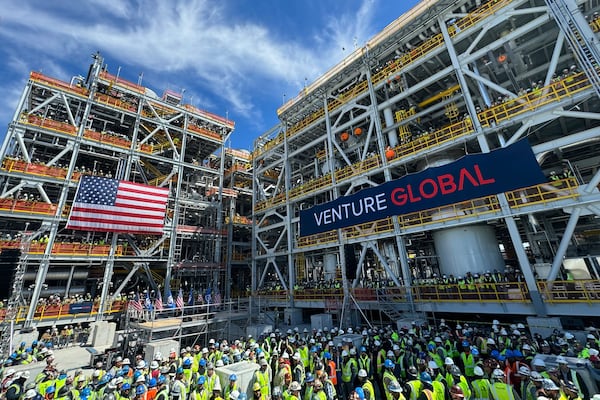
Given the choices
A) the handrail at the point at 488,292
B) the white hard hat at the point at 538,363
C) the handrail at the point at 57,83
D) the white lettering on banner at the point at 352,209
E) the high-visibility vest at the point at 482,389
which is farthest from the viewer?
the handrail at the point at 57,83

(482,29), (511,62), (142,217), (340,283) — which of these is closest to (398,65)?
(482,29)

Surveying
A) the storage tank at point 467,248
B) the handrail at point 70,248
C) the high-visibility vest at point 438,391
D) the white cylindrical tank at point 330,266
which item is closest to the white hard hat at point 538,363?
the high-visibility vest at point 438,391

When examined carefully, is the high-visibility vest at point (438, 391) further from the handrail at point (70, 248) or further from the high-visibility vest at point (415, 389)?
the handrail at point (70, 248)

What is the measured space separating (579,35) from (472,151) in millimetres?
7018

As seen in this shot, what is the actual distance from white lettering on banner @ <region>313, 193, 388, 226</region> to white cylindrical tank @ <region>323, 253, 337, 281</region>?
13.7 ft

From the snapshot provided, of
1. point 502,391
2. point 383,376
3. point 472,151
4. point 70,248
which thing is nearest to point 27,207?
point 70,248

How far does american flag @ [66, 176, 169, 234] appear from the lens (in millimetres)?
21859

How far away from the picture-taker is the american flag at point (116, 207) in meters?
21.9

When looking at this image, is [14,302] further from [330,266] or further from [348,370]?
[330,266]

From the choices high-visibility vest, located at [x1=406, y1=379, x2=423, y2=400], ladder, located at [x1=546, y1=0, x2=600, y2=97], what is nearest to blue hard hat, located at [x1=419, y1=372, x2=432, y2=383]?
high-visibility vest, located at [x1=406, y1=379, x2=423, y2=400]

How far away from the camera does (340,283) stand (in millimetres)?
20297

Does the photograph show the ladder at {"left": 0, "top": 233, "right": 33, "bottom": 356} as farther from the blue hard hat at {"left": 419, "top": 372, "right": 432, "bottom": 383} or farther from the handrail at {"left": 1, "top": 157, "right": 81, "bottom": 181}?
the blue hard hat at {"left": 419, "top": 372, "right": 432, "bottom": 383}

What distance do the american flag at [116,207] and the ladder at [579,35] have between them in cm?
2902

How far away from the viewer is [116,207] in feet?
76.2
